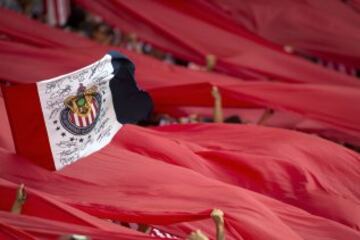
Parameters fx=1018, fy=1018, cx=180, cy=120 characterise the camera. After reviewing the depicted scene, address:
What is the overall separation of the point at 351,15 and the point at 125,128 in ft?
5.44

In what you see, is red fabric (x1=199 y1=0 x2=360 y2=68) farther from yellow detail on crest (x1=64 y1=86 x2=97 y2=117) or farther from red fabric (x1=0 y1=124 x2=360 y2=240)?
yellow detail on crest (x1=64 y1=86 x2=97 y2=117)

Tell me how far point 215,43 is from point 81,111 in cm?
157

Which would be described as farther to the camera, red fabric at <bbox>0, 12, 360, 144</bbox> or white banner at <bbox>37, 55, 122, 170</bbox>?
red fabric at <bbox>0, 12, 360, 144</bbox>

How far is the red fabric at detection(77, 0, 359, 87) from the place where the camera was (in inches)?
143

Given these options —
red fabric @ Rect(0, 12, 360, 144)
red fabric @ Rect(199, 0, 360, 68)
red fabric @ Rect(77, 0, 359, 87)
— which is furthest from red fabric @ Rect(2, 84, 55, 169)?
red fabric @ Rect(199, 0, 360, 68)

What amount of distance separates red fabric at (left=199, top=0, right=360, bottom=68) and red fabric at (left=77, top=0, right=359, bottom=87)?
0.47 feet

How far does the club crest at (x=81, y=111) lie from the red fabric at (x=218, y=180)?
12cm

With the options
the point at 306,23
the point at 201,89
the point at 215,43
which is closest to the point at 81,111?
the point at 201,89

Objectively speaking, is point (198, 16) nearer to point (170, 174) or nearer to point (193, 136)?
point (193, 136)

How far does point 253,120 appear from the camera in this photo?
348 centimetres

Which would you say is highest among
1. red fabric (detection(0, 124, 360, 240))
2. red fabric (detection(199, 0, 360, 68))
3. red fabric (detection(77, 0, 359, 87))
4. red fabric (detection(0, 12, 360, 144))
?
red fabric (detection(199, 0, 360, 68))

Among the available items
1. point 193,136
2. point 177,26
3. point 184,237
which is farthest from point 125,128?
point 177,26

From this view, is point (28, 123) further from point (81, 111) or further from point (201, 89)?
point (201, 89)

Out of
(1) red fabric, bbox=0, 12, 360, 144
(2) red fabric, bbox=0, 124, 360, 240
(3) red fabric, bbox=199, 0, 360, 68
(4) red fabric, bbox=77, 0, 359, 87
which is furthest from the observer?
(3) red fabric, bbox=199, 0, 360, 68
